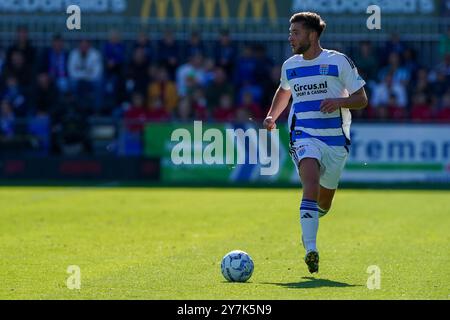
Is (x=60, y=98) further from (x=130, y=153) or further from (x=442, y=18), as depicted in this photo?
(x=442, y=18)

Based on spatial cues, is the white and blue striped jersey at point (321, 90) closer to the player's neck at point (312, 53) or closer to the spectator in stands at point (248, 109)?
the player's neck at point (312, 53)

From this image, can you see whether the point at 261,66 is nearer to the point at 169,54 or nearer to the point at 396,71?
the point at 169,54

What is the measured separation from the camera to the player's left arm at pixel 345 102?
1050 cm

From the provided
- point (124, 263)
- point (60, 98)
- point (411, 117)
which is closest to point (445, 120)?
point (411, 117)

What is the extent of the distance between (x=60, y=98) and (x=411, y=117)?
27.5 feet

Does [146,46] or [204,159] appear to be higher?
[146,46]

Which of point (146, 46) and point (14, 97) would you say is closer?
point (14, 97)

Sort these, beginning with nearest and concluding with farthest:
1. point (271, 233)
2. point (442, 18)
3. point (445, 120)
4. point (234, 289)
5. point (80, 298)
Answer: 1. point (80, 298)
2. point (234, 289)
3. point (271, 233)
4. point (445, 120)
5. point (442, 18)

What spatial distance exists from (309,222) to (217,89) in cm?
1573

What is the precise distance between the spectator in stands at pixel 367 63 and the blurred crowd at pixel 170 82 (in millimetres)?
24

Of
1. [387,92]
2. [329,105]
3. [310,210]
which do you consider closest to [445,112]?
[387,92]

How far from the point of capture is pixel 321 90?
1087cm

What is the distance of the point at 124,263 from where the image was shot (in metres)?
11.0

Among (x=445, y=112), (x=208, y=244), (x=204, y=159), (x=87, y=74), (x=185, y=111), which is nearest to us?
(x=208, y=244)
